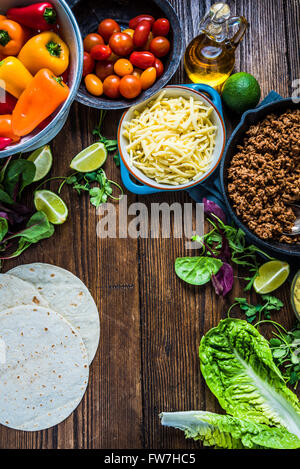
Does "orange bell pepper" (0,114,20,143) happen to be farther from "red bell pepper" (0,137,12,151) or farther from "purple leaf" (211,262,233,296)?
"purple leaf" (211,262,233,296)

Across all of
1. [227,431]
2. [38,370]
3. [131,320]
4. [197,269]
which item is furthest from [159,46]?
[227,431]

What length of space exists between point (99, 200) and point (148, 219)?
27 centimetres

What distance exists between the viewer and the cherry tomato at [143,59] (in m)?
1.92

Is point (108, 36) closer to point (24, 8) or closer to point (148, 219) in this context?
point (24, 8)

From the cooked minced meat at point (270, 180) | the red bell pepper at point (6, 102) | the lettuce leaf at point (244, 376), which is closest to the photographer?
the red bell pepper at point (6, 102)

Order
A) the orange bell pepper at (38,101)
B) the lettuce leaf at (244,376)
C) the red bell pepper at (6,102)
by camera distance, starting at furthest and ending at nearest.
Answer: the lettuce leaf at (244,376) → the red bell pepper at (6,102) → the orange bell pepper at (38,101)

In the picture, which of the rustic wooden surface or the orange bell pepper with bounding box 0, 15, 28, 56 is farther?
the rustic wooden surface

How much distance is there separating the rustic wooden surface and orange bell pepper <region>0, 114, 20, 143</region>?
1.11 feet

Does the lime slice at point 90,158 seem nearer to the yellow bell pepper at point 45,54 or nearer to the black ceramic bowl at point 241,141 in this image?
the yellow bell pepper at point 45,54

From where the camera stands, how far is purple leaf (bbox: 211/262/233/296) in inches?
82.1

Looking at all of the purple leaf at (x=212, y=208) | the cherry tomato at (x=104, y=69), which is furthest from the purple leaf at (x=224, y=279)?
the cherry tomato at (x=104, y=69)

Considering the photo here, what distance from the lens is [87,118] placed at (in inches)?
83.7

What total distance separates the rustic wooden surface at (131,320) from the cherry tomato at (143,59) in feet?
0.83

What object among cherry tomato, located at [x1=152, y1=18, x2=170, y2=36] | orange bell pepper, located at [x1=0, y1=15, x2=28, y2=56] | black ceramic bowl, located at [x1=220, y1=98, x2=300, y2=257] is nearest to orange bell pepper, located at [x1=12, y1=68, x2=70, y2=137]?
orange bell pepper, located at [x1=0, y1=15, x2=28, y2=56]
